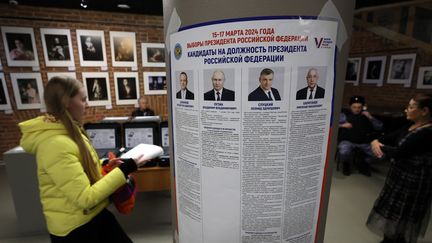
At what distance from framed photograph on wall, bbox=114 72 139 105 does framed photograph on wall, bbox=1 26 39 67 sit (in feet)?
4.81

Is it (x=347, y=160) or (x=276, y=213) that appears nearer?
(x=276, y=213)

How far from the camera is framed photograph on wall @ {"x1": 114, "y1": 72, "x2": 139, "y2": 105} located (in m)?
4.84

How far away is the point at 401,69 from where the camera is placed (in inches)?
175

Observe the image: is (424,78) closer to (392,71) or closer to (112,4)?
(392,71)

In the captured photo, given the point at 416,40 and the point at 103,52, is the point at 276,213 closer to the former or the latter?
the point at 103,52

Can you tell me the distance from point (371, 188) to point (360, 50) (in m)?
3.34

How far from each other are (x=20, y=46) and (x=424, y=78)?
7508 millimetres

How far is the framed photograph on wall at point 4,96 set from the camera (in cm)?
414

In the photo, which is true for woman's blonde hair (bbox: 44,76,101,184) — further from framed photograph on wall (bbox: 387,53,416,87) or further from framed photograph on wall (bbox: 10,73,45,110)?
framed photograph on wall (bbox: 387,53,416,87)

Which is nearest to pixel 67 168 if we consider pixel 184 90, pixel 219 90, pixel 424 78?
pixel 184 90

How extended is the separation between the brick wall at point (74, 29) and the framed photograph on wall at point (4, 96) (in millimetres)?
53

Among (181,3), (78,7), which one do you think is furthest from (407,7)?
(78,7)

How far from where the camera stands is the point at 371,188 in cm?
347

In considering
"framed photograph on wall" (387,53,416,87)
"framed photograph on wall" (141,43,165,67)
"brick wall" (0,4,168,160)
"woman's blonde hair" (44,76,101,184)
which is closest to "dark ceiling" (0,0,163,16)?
"brick wall" (0,4,168,160)
